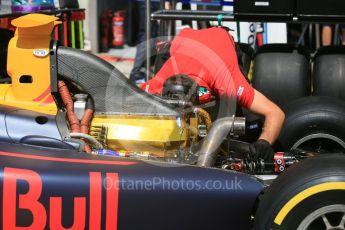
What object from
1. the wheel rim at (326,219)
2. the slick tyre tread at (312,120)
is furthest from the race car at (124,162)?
the slick tyre tread at (312,120)

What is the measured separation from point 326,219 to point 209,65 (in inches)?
44.7

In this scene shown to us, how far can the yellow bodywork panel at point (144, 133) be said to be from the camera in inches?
113

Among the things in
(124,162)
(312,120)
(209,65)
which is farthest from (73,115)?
(312,120)

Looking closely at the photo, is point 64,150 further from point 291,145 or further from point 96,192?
point 291,145

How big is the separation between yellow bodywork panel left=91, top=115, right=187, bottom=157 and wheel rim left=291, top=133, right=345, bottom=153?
34.5 inches

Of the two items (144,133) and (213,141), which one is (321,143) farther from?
(144,133)

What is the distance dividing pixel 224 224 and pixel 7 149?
1024 mm

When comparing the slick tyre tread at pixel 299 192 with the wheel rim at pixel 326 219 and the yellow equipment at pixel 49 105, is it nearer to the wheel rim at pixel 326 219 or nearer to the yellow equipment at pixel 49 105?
the wheel rim at pixel 326 219

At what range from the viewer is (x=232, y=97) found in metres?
3.09

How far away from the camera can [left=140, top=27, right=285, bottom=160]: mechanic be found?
3.09 metres

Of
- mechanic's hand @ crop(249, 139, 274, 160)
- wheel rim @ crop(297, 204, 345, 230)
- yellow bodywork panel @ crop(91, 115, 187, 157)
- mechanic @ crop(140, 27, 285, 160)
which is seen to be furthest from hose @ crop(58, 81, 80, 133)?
wheel rim @ crop(297, 204, 345, 230)

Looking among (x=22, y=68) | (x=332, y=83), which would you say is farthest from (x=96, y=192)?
(x=332, y=83)

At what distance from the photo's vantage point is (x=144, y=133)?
287cm

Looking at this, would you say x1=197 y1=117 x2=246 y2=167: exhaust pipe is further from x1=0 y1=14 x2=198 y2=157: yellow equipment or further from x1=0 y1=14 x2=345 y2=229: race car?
x1=0 y1=14 x2=198 y2=157: yellow equipment
